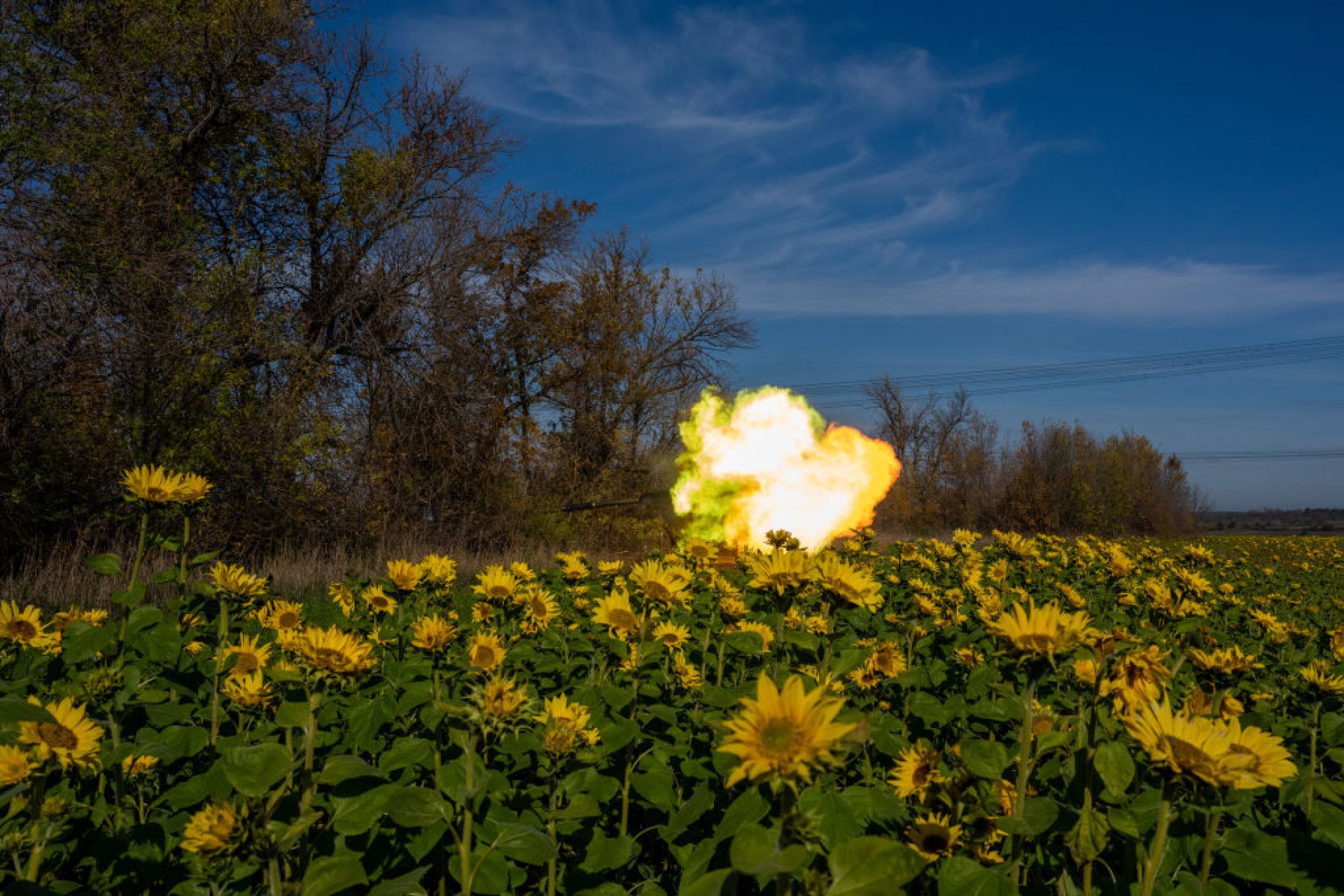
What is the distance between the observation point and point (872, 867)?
138 centimetres

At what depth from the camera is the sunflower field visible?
175 cm

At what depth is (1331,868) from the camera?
212cm

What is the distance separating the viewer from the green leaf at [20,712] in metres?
1.60

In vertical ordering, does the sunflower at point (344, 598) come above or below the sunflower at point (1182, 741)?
below

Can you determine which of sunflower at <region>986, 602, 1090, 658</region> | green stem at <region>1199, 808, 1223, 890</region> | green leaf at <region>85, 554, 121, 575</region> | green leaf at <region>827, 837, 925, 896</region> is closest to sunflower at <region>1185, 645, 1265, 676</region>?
green stem at <region>1199, 808, 1223, 890</region>

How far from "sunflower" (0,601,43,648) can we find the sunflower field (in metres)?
0.01

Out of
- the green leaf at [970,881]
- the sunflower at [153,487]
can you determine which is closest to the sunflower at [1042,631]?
the green leaf at [970,881]

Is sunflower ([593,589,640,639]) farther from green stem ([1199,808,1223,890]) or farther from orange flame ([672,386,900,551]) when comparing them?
orange flame ([672,386,900,551])

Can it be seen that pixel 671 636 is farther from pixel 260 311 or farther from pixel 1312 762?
pixel 260 311

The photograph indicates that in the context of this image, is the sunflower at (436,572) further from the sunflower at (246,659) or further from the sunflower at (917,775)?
the sunflower at (917,775)

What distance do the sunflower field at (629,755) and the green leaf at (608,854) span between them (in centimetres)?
2

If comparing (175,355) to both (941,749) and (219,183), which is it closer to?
(219,183)

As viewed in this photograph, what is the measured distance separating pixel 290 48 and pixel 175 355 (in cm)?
901

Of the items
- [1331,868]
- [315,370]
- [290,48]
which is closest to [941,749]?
[1331,868]
